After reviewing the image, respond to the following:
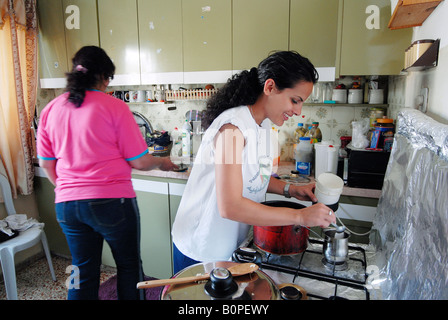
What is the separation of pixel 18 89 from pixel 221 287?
2541 mm

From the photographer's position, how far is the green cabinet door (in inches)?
77.4

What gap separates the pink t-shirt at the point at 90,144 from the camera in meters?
1.49

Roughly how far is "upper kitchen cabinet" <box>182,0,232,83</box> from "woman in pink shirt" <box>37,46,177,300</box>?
0.78m

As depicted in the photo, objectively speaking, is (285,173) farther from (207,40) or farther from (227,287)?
(227,287)

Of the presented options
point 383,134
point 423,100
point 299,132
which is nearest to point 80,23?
point 299,132

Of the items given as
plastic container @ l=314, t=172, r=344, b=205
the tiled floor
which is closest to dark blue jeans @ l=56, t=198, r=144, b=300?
the tiled floor

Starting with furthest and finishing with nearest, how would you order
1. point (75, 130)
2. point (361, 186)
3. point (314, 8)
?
point (314, 8)
point (361, 186)
point (75, 130)

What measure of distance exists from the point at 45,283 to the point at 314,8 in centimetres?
276

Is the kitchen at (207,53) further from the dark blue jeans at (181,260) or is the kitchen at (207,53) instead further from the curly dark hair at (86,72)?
the dark blue jeans at (181,260)

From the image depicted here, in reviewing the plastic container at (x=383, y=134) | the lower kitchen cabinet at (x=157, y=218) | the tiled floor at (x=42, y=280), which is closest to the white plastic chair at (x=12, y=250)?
the tiled floor at (x=42, y=280)

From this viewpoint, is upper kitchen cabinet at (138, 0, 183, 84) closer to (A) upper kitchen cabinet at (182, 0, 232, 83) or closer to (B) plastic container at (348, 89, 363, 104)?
(A) upper kitchen cabinet at (182, 0, 232, 83)

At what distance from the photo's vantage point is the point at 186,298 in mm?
684
